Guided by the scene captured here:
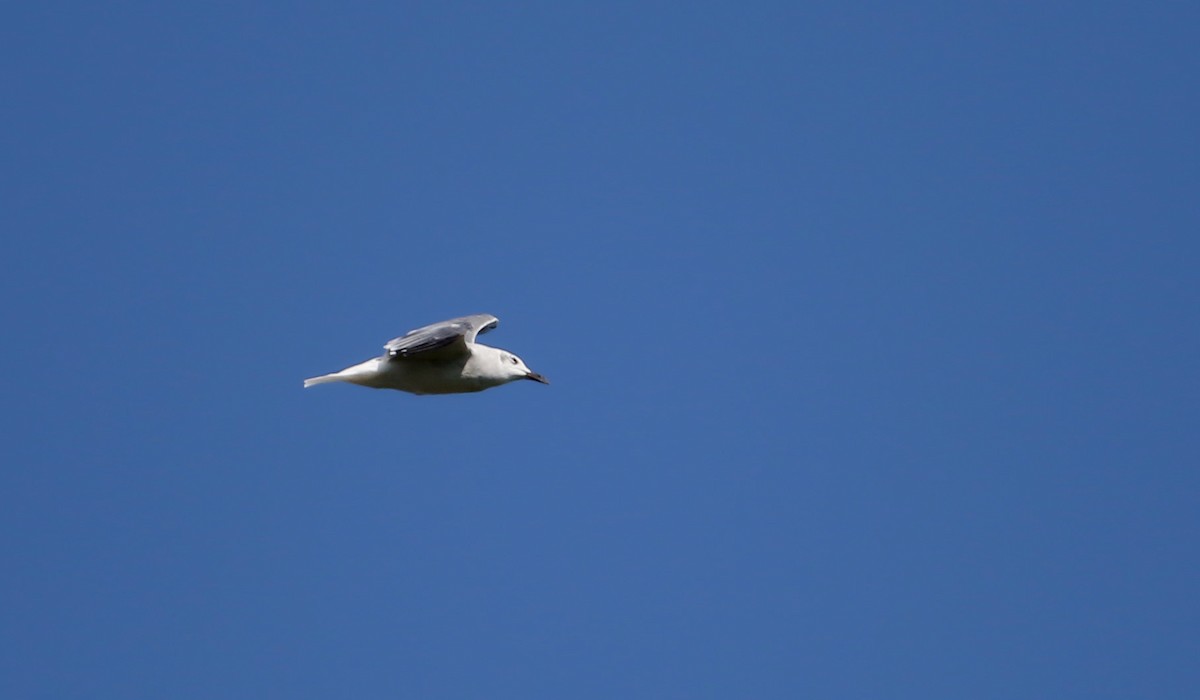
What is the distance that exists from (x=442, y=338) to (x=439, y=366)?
1.00m

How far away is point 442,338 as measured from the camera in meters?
13.7

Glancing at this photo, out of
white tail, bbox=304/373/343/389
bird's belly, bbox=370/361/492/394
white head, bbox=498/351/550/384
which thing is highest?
white head, bbox=498/351/550/384

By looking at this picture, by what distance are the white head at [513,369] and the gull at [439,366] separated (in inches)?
Result: 0.8

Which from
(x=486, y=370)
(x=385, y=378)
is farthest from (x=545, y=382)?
(x=385, y=378)

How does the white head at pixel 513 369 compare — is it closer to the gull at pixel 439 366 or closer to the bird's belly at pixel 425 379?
the gull at pixel 439 366

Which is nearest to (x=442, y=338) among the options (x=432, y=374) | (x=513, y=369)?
A: (x=432, y=374)

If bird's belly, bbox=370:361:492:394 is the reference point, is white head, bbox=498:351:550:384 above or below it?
above

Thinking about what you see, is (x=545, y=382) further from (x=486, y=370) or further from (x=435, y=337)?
(x=435, y=337)

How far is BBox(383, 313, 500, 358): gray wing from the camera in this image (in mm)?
13492

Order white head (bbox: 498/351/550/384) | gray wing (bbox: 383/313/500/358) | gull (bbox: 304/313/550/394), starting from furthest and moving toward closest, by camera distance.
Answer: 1. white head (bbox: 498/351/550/384)
2. gull (bbox: 304/313/550/394)
3. gray wing (bbox: 383/313/500/358)

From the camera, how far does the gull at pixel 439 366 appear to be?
46.4 feet

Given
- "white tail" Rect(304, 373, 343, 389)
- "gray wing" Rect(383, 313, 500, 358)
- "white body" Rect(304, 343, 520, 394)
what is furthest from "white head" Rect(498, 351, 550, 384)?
"white tail" Rect(304, 373, 343, 389)

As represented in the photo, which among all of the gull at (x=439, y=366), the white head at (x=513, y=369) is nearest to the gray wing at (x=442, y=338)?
the gull at (x=439, y=366)

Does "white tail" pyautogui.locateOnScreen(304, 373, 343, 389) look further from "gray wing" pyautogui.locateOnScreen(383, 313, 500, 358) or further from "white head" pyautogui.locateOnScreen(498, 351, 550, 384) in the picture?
"white head" pyautogui.locateOnScreen(498, 351, 550, 384)
